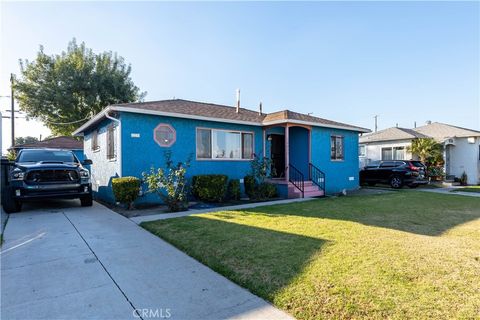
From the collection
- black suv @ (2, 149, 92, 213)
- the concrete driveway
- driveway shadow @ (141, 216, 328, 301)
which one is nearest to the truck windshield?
black suv @ (2, 149, 92, 213)

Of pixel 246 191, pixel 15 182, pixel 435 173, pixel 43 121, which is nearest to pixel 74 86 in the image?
pixel 43 121

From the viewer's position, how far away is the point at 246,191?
33.9ft

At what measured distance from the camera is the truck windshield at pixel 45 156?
8.06 metres

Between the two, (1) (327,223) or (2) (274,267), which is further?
(1) (327,223)

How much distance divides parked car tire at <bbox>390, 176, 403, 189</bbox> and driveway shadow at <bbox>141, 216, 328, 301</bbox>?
516 inches

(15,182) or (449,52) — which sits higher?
(449,52)

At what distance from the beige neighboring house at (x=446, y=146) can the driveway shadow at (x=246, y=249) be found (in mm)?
17702

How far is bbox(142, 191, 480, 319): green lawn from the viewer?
2.50m

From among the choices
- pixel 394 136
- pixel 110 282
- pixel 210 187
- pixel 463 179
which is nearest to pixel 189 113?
pixel 210 187

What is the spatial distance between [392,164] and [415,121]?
33954 mm

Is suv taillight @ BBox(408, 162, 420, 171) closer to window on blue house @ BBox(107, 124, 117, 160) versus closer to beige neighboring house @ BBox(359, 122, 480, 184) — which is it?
beige neighboring house @ BBox(359, 122, 480, 184)

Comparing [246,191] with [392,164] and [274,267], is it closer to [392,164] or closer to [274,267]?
[274,267]

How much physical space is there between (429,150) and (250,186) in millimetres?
14082

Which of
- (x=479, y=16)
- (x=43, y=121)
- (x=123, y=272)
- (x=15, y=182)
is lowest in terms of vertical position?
(x=123, y=272)
